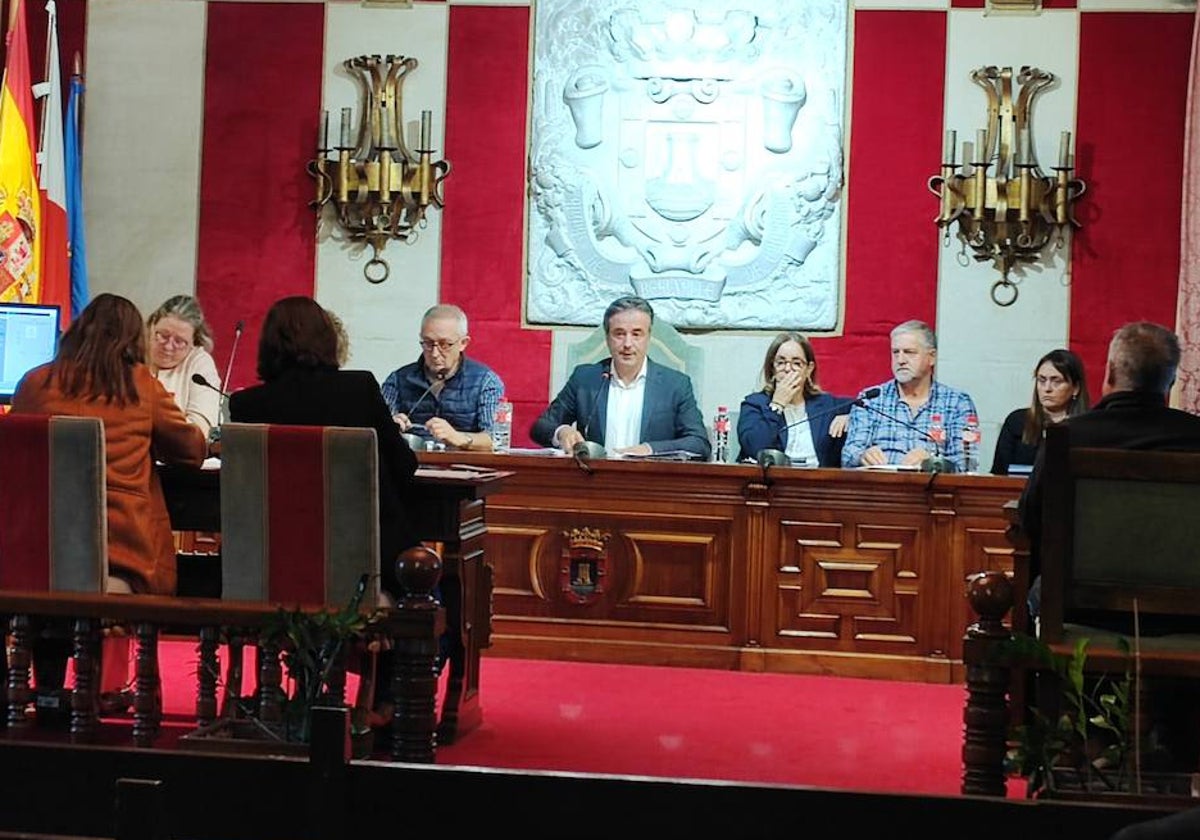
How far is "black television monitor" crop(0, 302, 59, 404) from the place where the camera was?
6.25m

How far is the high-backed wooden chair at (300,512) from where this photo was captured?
13.7 ft

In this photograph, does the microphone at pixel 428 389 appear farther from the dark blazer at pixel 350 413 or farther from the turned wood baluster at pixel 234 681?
the turned wood baluster at pixel 234 681

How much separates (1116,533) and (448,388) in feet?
12.2

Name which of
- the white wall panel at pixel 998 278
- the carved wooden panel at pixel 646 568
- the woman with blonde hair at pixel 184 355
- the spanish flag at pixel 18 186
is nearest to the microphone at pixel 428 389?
the woman with blonde hair at pixel 184 355

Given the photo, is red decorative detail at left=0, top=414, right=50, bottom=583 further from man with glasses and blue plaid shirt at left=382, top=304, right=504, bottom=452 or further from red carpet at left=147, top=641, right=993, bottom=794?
man with glasses and blue plaid shirt at left=382, top=304, right=504, bottom=452

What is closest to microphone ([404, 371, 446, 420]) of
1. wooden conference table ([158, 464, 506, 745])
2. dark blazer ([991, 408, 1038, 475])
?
wooden conference table ([158, 464, 506, 745])

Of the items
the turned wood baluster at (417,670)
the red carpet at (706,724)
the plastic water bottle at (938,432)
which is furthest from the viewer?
the plastic water bottle at (938,432)

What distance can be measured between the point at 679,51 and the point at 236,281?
8.15ft

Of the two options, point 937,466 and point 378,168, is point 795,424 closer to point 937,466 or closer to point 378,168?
point 937,466

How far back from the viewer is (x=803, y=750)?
478cm

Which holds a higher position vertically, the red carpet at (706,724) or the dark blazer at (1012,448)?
the dark blazer at (1012,448)

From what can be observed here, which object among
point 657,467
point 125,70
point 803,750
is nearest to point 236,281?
point 125,70

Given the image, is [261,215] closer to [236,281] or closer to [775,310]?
[236,281]

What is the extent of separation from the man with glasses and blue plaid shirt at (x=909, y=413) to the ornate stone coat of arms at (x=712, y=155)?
49.8 inches
